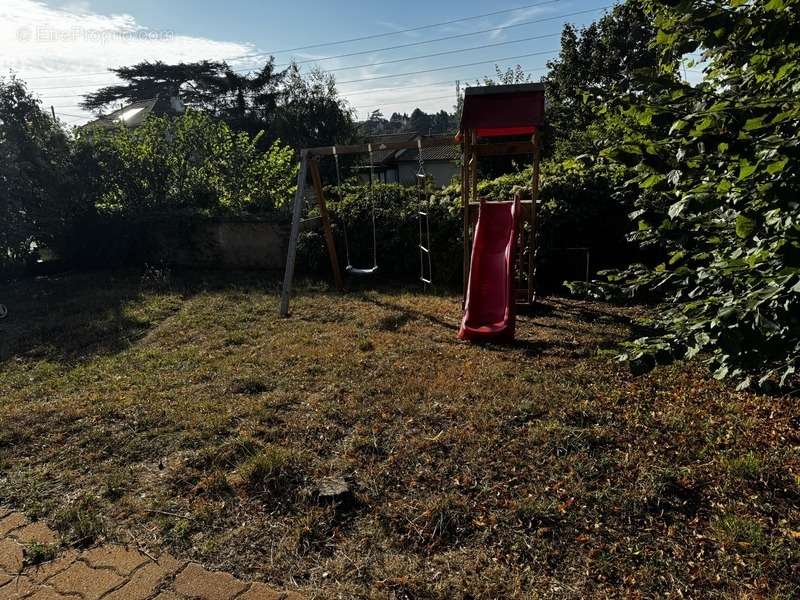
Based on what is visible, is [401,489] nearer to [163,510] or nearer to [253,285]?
[163,510]

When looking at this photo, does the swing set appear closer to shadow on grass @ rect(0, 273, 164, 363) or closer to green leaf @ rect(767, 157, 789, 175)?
shadow on grass @ rect(0, 273, 164, 363)

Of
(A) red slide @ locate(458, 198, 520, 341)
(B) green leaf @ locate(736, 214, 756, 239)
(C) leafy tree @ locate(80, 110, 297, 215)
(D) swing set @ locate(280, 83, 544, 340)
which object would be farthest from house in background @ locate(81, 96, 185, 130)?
(B) green leaf @ locate(736, 214, 756, 239)

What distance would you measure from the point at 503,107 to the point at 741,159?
171 inches

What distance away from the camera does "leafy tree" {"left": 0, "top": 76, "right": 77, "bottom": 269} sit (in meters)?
9.90

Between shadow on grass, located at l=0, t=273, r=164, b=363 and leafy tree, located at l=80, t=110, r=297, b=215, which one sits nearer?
shadow on grass, located at l=0, t=273, r=164, b=363

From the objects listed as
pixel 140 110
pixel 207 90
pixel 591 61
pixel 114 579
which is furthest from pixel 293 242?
pixel 207 90

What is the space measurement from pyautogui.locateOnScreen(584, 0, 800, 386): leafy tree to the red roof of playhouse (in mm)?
3612

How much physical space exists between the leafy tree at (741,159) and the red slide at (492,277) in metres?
3.31

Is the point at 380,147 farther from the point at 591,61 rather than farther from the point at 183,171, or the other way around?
the point at 591,61

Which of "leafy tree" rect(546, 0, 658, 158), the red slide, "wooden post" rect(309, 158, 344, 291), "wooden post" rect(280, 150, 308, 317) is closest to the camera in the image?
the red slide

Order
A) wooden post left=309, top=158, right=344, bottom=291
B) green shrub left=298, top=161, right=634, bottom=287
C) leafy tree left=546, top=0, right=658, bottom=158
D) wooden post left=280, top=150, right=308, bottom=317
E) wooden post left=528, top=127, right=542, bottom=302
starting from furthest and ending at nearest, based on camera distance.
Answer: leafy tree left=546, top=0, right=658, bottom=158 < wooden post left=309, top=158, right=344, bottom=291 < green shrub left=298, top=161, right=634, bottom=287 < wooden post left=280, top=150, right=308, bottom=317 < wooden post left=528, top=127, right=542, bottom=302

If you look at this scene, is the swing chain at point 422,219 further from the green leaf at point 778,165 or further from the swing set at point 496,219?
the green leaf at point 778,165

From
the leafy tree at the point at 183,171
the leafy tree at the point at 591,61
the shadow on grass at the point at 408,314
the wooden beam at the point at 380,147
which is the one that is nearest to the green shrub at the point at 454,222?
the wooden beam at the point at 380,147

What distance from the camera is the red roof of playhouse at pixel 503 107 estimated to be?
570 cm
